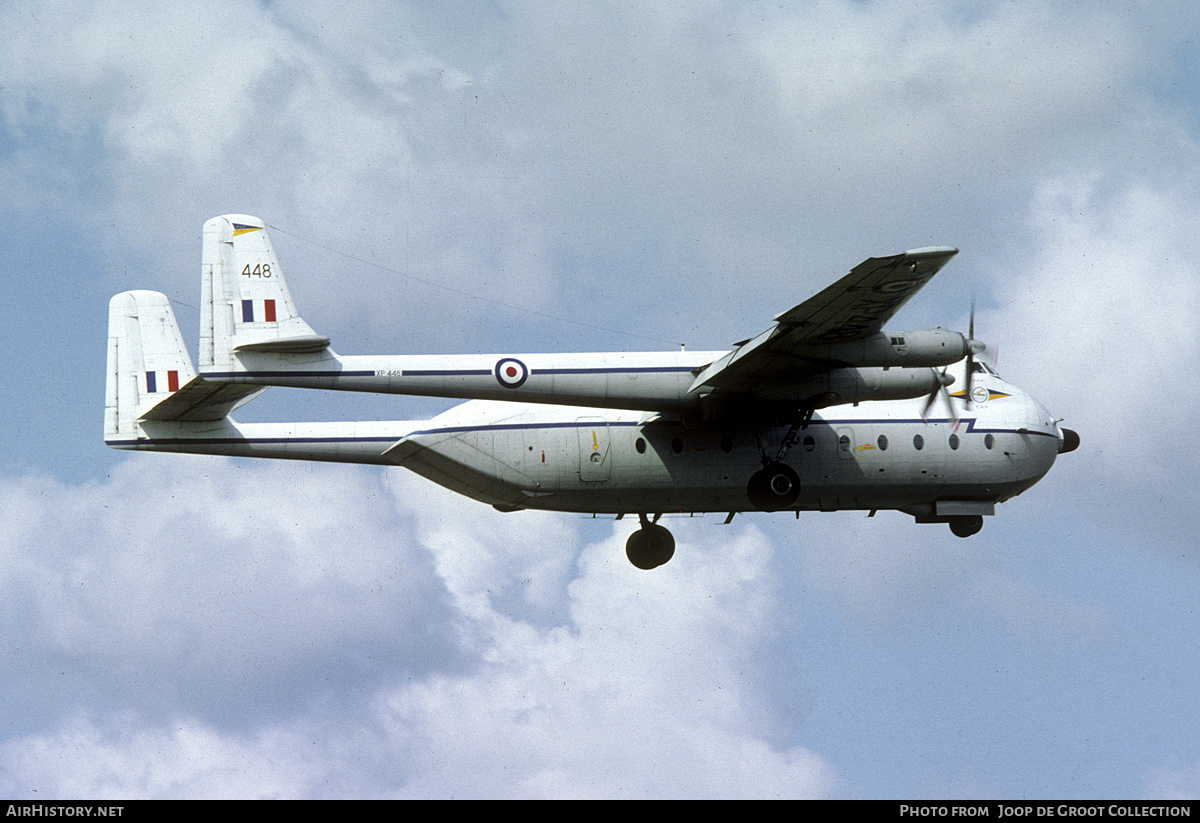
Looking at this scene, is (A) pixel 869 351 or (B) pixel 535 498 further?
(B) pixel 535 498

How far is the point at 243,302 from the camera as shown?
3000 centimetres

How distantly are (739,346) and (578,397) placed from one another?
12.7 feet

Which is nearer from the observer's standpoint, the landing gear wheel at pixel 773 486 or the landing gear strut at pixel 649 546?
A: the landing gear wheel at pixel 773 486

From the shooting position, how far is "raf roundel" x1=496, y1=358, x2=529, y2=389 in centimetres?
3055

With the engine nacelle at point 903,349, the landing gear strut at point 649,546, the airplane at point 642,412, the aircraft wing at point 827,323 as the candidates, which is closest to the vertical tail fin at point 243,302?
the airplane at point 642,412


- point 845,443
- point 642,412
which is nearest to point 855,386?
point 845,443

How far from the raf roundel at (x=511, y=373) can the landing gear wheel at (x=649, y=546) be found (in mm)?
9407

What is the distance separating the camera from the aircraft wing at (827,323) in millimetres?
27906

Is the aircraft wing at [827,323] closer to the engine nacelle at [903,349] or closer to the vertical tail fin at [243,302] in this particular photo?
the engine nacelle at [903,349]

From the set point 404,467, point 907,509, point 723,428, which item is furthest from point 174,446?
point 907,509

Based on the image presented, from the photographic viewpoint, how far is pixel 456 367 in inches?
1189

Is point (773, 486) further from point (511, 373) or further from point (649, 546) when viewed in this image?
point (511, 373)
